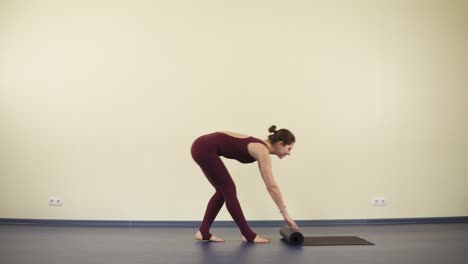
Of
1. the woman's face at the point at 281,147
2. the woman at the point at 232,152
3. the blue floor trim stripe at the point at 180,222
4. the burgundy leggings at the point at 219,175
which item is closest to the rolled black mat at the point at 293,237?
the woman at the point at 232,152

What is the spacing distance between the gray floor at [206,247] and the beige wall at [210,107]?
0.43 metres

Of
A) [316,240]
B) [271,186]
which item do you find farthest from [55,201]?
[316,240]

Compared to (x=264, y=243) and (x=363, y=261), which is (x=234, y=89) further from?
(x=363, y=261)

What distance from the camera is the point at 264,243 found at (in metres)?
3.15

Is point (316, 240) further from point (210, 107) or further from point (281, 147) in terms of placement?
point (210, 107)

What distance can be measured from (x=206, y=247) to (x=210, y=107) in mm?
1726

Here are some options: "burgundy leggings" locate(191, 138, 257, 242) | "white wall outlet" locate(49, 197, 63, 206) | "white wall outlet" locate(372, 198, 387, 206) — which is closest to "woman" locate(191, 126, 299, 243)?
"burgundy leggings" locate(191, 138, 257, 242)

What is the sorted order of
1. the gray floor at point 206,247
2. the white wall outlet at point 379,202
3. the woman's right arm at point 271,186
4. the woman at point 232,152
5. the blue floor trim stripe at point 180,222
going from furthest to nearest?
the white wall outlet at point 379,202
the blue floor trim stripe at point 180,222
the woman at point 232,152
the woman's right arm at point 271,186
the gray floor at point 206,247

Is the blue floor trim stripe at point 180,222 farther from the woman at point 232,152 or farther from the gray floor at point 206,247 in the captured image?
the woman at point 232,152

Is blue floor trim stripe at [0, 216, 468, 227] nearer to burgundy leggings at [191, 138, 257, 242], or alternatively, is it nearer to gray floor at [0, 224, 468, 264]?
gray floor at [0, 224, 468, 264]

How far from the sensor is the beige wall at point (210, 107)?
14.0 ft

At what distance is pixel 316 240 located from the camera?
3.27 meters

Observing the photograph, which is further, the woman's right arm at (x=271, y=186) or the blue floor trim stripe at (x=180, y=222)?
the blue floor trim stripe at (x=180, y=222)

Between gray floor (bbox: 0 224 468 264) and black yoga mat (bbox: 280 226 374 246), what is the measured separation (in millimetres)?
87
